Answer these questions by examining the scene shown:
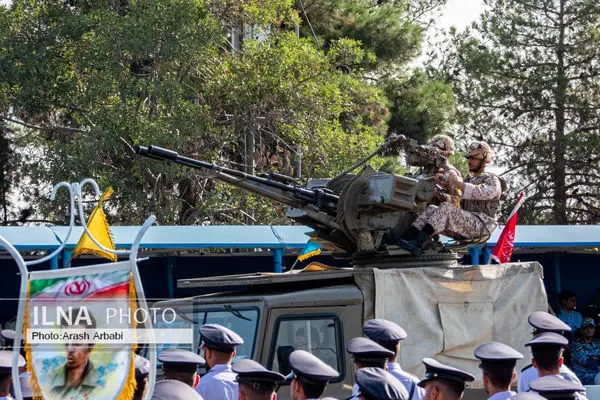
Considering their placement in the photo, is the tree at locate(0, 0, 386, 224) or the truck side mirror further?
the tree at locate(0, 0, 386, 224)

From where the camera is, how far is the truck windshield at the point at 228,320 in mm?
7719

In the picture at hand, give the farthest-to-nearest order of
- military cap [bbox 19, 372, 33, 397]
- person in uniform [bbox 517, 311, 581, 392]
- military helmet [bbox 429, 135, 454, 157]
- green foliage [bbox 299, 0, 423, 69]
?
green foliage [bbox 299, 0, 423, 69]
military helmet [bbox 429, 135, 454, 157]
person in uniform [bbox 517, 311, 581, 392]
military cap [bbox 19, 372, 33, 397]

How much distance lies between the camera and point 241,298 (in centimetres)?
792

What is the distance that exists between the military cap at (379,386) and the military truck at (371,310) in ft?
7.88

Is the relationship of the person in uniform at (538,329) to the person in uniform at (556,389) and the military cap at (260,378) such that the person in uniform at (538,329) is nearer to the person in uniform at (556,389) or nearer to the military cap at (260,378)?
the person in uniform at (556,389)

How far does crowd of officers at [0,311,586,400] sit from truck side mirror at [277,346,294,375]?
873 millimetres

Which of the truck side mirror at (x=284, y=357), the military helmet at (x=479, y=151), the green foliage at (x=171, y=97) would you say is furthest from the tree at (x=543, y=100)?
the truck side mirror at (x=284, y=357)

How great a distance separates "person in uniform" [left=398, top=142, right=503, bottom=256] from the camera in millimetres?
8562

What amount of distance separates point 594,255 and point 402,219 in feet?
28.4

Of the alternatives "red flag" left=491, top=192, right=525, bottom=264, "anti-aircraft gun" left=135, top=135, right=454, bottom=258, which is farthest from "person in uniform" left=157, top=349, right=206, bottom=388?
"red flag" left=491, top=192, right=525, bottom=264

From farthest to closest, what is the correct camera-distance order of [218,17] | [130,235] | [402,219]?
[218,17] → [130,235] → [402,219]

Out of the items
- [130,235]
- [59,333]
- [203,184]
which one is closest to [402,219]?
[59,333]

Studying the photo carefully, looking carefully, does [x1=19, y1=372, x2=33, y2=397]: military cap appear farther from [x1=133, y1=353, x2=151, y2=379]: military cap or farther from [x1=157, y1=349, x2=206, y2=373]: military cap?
[x1=157, y1=349, x2=206, y2=373]: military cap

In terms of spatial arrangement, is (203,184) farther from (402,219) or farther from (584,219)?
(402,219)
